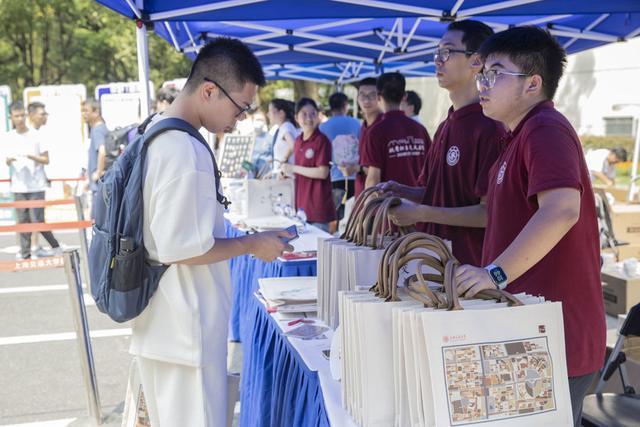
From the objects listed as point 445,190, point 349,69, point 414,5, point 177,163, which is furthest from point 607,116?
point 177,163

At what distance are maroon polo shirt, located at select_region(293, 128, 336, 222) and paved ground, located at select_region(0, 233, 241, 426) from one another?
1.59 meters

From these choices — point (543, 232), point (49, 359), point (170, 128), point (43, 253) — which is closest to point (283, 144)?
point (49, 359)

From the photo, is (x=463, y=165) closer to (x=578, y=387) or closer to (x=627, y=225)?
(x=578, y=387)

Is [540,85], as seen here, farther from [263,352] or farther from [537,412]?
[263,352]

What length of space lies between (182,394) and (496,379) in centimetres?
106

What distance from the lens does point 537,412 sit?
57.8 inches

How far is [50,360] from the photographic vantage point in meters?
5.00

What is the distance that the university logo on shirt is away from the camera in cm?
464

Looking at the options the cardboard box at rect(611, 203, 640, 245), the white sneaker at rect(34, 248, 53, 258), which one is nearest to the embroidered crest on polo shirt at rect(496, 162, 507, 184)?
the cardboard box at rect(611, 203, 640, 245)

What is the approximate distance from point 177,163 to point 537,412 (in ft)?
3.77

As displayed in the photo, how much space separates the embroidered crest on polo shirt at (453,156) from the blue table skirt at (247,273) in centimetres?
119

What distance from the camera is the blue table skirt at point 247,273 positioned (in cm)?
372

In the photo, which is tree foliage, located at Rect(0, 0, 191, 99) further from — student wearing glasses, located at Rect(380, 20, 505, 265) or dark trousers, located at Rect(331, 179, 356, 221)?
student wearing glasses, located at Rect(380, 20, 505, 265)

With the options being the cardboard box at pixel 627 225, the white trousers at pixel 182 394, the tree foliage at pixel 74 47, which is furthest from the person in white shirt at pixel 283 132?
the tree foliage at pixel 74 47
